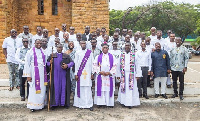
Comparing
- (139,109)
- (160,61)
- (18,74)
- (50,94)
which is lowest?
(139,109)

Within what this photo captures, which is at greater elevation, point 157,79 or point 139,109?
point 157,79

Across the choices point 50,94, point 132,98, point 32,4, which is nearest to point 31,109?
point 50,94

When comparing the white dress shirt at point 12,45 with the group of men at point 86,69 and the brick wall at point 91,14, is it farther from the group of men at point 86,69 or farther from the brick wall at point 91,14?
the brick wall at point 91,14

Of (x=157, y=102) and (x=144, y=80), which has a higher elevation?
(x=144, y=80)

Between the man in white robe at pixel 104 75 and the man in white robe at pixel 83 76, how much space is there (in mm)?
208

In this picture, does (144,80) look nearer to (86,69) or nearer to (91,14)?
(86,69)

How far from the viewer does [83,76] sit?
6148mm

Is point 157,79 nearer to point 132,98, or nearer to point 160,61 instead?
point 160,61

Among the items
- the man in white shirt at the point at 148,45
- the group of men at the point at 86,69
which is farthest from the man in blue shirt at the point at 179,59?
the man in white shirt at the point at 148,45

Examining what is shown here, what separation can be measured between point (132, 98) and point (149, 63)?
116 cm

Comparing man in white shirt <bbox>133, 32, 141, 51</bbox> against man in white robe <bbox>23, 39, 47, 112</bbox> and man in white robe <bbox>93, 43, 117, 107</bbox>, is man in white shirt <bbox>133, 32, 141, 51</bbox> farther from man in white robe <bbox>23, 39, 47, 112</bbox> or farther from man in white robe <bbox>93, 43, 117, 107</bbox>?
man in white robe <bbox>23, 39, 47, 112</bbox>

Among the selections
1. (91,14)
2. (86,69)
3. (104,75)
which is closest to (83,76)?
(86,69)

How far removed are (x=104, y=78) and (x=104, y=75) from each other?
11 centimetres

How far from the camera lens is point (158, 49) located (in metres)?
6.63
